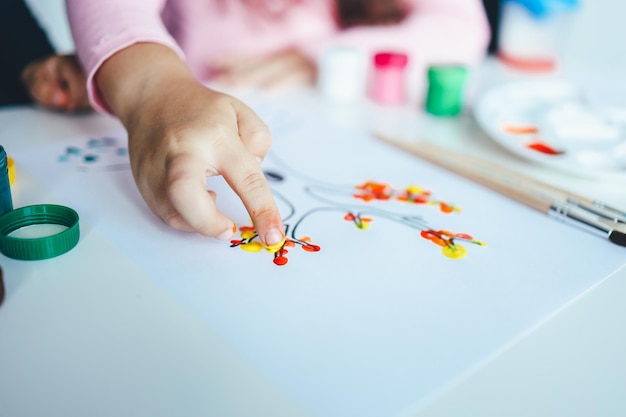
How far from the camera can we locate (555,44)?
0.96m

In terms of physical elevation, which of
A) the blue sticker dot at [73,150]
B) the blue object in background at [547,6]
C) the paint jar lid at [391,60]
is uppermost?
the blue object in background at [547,6]

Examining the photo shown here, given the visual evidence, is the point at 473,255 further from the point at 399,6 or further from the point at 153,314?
the point at 399,6

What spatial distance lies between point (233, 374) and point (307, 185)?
0.24 m

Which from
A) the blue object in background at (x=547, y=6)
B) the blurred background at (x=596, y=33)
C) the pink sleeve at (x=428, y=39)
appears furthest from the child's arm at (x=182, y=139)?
the blurred background at (x=596, y=33)

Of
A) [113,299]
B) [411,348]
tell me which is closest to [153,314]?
[113,299]

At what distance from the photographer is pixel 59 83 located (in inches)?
26.0

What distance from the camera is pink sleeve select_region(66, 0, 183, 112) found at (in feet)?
1.71

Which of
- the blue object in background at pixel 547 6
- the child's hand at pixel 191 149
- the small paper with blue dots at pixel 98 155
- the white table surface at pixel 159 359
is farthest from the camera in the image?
the blue object in background at pixel 547 6

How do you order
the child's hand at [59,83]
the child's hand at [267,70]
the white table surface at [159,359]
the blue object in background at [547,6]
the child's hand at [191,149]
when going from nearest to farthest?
the white table surface at [159,359] → the child's hand at [191,149] → the child's hand at [59,83] → the child's hand at [267,70] → the blue object in background at [547,6]

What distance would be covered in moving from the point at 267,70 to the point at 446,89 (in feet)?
0.84

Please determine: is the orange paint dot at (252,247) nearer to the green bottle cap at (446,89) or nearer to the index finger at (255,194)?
the index finger at (255,194)

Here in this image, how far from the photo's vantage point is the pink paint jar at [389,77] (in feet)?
2.40

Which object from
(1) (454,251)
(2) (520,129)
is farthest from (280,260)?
(2) (520,129)

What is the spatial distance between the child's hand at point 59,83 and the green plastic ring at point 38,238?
0.27m
